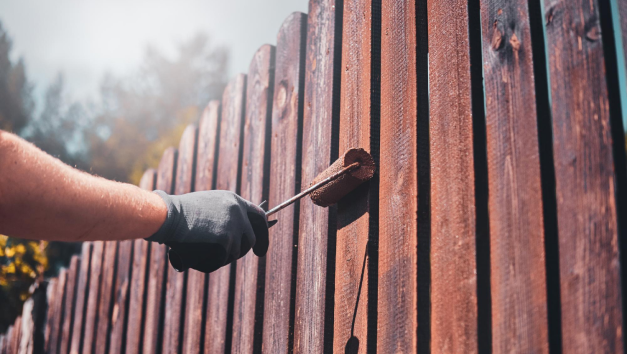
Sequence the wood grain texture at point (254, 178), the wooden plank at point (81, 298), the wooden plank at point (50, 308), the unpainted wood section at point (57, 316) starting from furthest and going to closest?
the wooden plank at point (50, 308)
the unpainted wood section at point (57, 316)
the wooden plank at point (81, 298)
the wood grain texture at point (254, 178)

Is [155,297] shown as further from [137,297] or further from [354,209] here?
[354,209]

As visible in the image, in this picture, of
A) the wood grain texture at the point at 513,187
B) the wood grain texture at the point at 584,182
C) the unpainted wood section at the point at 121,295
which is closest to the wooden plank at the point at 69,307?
the unpainted wood section at the point at 121,295

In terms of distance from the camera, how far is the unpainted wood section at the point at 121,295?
379 centimetres

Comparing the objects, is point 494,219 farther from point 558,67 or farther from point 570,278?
point 558,67

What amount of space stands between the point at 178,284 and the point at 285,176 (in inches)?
48.8

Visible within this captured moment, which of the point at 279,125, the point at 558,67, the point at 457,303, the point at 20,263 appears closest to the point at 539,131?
the point at 558,67

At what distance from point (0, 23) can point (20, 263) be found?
2777 centimetres

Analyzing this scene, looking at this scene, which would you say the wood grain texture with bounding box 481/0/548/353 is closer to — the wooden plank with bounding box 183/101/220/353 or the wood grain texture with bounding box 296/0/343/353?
the wood grain texture with bounding box 296/0/343/353

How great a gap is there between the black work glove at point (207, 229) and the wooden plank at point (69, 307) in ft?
11.8

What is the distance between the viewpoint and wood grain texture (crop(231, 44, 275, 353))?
2.25 m

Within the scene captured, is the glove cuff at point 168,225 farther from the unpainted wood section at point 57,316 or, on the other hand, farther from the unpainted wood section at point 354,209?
the unpainted wood section at point 57,316

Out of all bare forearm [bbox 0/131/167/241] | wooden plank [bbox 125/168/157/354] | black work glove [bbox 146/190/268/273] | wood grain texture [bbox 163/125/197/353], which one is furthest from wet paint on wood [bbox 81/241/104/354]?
bare forearm [bbox 0/131/167/241]

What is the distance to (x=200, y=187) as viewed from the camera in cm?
319

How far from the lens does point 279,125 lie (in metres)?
2.36
